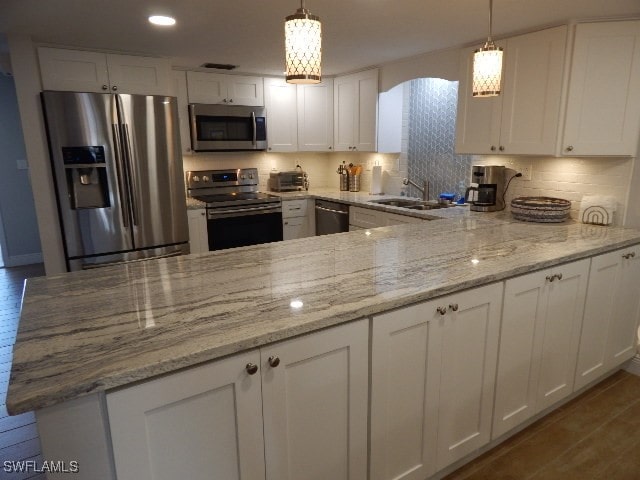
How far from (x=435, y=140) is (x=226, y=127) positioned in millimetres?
2111

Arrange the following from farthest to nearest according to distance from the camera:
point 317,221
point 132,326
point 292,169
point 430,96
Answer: point 292,169
point 317,221
point 430,96
point 132,326

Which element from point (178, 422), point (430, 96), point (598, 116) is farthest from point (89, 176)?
point (598, 116)

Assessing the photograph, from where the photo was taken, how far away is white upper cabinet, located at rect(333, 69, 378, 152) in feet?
14.0

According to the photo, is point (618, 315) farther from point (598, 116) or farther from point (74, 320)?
point (74, 320)

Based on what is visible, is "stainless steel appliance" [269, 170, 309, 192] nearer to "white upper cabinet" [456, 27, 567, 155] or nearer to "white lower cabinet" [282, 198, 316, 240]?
"white lower cabinet" [282, 198, 316, 240]

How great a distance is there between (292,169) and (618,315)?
11.9 feet

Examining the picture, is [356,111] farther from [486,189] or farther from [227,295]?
[227,295]

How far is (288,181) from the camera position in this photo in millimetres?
4875

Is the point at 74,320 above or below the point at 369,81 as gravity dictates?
below

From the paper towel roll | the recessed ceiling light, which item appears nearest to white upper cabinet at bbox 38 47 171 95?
the recessed ceiling light

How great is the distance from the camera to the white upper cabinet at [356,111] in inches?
168

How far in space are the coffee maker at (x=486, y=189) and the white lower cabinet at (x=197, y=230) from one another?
240cm

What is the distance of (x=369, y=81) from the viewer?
4.25m

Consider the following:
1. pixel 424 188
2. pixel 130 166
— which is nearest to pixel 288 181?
pixel 424 188
